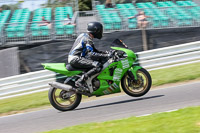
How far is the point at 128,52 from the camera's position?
6.97 metres

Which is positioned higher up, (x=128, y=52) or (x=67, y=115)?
(x=128, y=52)

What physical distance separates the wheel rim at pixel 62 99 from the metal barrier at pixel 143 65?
2.96m

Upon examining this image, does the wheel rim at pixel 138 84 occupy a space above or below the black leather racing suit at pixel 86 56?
below

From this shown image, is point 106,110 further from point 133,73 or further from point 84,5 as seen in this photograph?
point 84,5

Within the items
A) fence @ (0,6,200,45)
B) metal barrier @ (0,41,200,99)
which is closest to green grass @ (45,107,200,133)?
metal barrier @ (0,41,200,99)

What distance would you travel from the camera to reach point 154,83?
8883 millimetres

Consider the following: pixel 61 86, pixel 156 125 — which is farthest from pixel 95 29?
pixel 156 125

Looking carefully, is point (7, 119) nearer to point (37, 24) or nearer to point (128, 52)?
point (128, 52)

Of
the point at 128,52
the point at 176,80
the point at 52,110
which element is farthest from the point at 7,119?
the point at 176,80

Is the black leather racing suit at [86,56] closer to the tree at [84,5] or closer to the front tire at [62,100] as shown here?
the front tire at [62,100]

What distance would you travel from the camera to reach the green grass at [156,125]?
13.9ft

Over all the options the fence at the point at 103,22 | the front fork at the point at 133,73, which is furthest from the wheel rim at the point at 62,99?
the fence at the point at 103,22

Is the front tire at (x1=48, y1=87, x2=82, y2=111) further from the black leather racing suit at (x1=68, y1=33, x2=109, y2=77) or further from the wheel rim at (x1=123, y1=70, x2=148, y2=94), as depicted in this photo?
the wheel rim at (x1=123, y1=70, x2=148, y2=94)

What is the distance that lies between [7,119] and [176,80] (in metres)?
4.53
